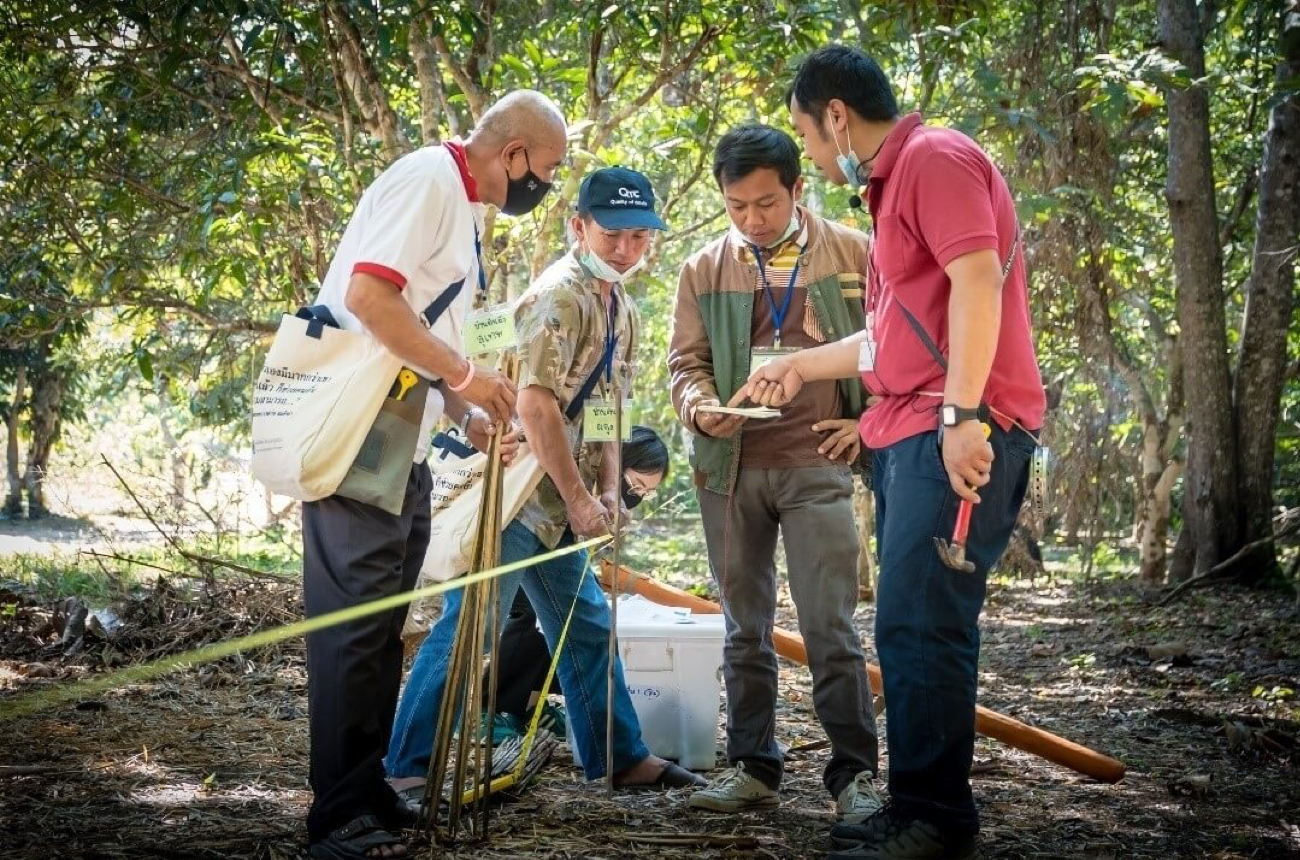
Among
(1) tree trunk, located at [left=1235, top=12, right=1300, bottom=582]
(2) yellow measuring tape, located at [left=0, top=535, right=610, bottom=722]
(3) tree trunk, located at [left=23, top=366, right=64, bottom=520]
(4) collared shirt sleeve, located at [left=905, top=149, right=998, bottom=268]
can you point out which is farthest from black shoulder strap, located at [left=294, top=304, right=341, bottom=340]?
(3) tree trunk, located at [left=23, top=366, right=64, bottom=520]

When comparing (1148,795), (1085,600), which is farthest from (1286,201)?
(1148,795)

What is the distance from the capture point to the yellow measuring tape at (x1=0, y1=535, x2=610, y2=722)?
2725 mm

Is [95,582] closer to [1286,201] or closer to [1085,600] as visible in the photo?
[1085,600]

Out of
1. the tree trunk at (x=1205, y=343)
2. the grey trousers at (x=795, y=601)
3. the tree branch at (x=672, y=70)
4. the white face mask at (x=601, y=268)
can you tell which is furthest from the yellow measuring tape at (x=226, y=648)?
the tree trunk at (x=1205, y=343)

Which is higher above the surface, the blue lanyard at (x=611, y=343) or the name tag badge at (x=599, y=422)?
the blue lanyard at (x=611, y=343)

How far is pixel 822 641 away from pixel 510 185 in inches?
55.1

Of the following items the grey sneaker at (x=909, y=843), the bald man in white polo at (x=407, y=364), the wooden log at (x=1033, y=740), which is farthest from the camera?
the wooden log at (x=1033, y=740)

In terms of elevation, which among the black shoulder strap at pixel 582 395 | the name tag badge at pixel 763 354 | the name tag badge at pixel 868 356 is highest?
the name tag badge at pixel 763 354

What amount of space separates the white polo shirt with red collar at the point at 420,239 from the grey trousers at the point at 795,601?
3.19 ft

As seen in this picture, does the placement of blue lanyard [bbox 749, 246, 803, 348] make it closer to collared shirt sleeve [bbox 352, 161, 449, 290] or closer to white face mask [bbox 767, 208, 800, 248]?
white face mask [bbox 767, 208, 800, 248]

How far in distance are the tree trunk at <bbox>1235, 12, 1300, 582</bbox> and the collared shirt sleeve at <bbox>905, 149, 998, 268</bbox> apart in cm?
592

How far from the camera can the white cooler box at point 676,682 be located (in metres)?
3.79

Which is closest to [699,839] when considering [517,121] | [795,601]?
[795,601]

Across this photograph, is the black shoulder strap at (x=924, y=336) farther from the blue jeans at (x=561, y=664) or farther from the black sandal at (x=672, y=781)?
the black sandal at (x=672, y=781)
